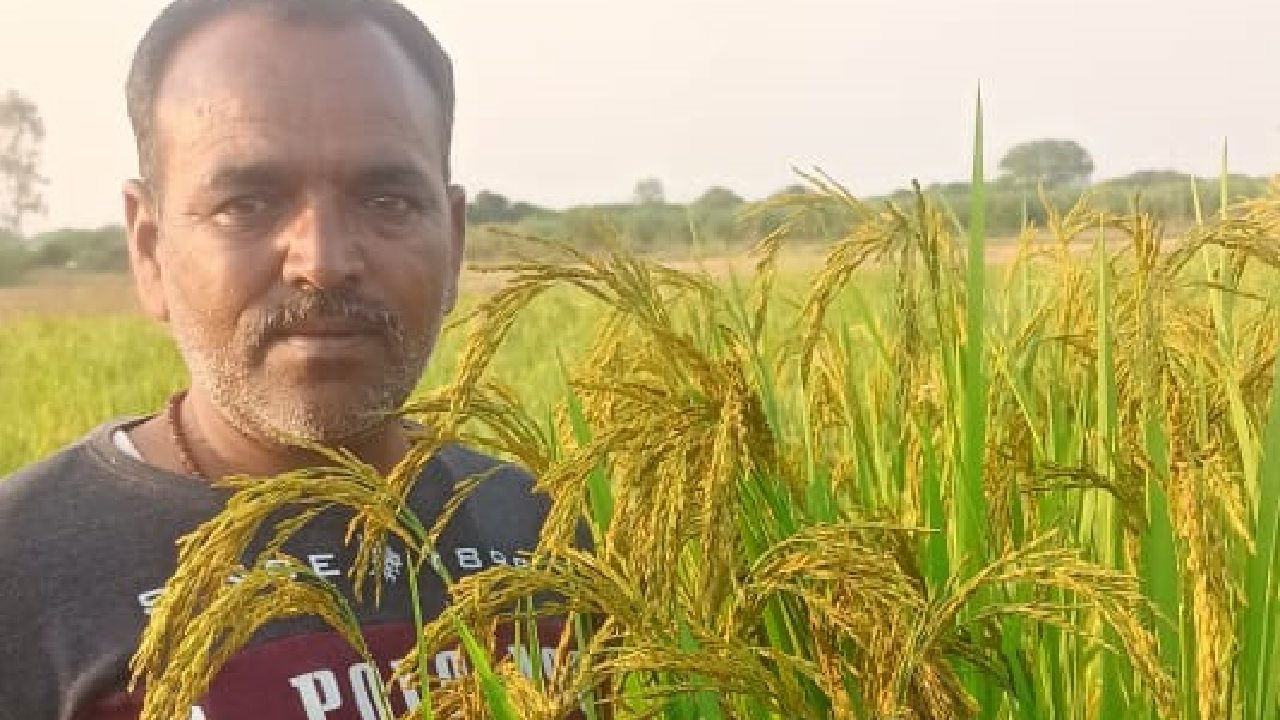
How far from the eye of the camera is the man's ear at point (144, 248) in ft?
6.13

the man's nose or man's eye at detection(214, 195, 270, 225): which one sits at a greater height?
man's eye at detection(214, 195, 270, 225)

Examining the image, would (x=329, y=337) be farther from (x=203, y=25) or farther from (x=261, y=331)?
(x=203, y=25)

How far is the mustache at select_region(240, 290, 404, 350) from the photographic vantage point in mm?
1586

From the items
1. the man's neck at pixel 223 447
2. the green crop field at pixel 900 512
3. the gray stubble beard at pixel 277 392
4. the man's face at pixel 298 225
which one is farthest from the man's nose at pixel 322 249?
the green crop field at pixel 900 512

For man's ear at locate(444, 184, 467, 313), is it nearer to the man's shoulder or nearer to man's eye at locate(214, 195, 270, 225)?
man's eye at locate(214, 195, 270, 225)

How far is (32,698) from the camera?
4.97ft

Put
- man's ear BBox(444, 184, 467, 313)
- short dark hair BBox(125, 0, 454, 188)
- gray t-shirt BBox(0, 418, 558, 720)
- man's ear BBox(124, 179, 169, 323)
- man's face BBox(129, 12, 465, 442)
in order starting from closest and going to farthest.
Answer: gray t-shirt BBox(0, 418, 558, 720)
man's face BBox(129, 12, 465, 442)
short dark hair BBox(125, 0, 454, 188)
man's ear BBox(124, 179, 169, 323)
man's ear BBox(444, 184, 467, 313)

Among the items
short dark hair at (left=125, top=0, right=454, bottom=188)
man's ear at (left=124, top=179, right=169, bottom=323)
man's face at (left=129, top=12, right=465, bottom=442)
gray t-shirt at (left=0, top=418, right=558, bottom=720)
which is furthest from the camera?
man's ear at (left=124, top=179, right=169, bottom=323)

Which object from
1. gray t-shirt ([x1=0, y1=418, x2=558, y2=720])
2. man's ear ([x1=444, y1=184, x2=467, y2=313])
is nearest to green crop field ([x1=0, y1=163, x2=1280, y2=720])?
gray t-shirt ([x1=0, y1=418, x2=558, y2=720])

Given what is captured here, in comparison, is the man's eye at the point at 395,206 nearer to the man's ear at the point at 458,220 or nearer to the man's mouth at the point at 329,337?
the man's mouth at the point at 329,337

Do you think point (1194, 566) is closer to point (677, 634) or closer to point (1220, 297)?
point (677, 634)

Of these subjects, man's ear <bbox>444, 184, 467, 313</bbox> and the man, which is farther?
man's ear <bbox>444, 184, 467, 313</bbox>

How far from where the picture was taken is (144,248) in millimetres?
1900

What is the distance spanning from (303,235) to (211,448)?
401 millimetres
